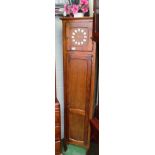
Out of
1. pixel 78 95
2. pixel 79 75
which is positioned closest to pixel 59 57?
pixel 79 75

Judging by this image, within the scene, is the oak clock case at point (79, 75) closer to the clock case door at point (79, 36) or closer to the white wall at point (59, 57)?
the clock case door at point (79, 36)

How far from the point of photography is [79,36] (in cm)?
212

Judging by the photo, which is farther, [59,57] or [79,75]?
[59,57]

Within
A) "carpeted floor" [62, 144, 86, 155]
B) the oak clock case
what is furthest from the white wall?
"carpeted floor" [62, 144, 86, 155]

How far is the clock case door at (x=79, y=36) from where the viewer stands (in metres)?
2.08

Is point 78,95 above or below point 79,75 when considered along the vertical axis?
below

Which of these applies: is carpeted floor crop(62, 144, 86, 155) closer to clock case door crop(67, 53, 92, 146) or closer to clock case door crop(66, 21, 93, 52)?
clock case door crop(67, 53, 92, 146)

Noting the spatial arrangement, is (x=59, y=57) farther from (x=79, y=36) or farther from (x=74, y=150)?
(x=74, y=150)

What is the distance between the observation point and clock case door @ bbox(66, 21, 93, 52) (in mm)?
2084

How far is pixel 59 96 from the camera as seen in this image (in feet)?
8.20

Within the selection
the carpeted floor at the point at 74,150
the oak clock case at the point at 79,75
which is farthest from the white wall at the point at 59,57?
the carpeted floor at the point at 74,150

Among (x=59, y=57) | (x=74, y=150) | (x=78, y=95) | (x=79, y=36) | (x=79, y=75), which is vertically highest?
(x=79, y=36)
